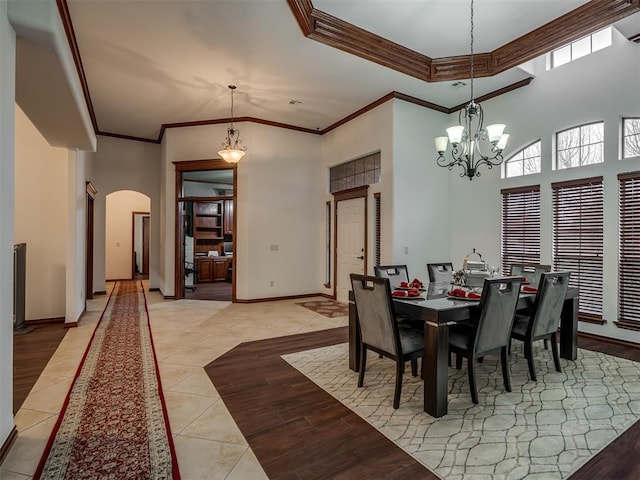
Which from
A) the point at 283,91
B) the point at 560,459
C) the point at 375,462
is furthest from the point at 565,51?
the point at 375,462

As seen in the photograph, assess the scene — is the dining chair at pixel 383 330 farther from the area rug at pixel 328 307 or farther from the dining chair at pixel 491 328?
the area rug at pixel 328 307

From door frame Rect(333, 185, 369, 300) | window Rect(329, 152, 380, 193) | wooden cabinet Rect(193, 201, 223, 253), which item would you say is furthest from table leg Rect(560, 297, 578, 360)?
wooden cabinet Rect(193, 201, 223, 253)

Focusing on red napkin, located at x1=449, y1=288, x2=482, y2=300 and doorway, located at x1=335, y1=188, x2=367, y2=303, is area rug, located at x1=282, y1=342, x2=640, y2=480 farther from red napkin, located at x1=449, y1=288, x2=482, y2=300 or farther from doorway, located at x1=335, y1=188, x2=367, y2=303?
doorway, located at x1=335, y1=188, x2=367, y2=303

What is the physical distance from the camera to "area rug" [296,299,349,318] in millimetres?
5823

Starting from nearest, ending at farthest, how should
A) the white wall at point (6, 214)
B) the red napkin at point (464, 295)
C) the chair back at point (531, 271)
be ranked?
the white wall at point (6, 214)
the red napkin at point (464, 295)
the chair back at point (531, 271)

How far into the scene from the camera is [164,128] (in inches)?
286

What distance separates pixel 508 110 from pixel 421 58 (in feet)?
5.58

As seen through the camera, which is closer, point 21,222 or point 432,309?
point 432,309

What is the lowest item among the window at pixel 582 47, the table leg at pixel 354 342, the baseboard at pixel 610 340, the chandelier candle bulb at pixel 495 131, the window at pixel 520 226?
the baseboard at pixel 610 340

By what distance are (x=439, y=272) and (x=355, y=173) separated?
9.05 ft

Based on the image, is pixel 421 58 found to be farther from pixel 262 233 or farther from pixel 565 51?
pixel 262 233

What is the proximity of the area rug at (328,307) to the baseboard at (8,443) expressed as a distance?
4013 millimetres

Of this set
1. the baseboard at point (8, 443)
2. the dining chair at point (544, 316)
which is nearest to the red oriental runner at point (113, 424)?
the baseboard at point (8, 443)

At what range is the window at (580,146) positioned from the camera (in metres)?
4.48
